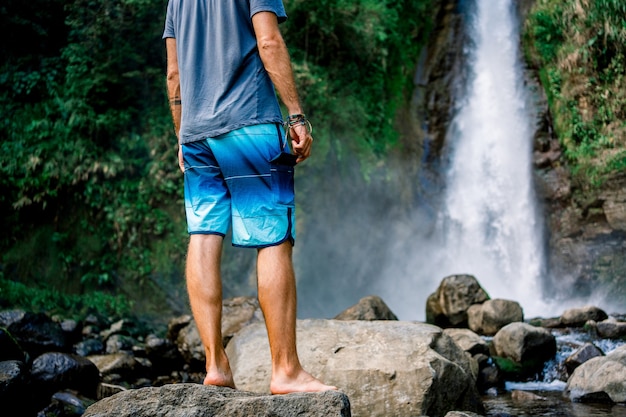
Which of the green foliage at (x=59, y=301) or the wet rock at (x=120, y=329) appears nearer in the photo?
the wet rock at (x=120, y=329)

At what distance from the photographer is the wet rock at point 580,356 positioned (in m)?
5.86

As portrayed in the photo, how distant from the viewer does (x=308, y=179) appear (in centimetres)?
1059

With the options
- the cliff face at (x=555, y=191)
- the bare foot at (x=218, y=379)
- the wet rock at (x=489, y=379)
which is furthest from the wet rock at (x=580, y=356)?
the cliff face at (x=555, y=191)

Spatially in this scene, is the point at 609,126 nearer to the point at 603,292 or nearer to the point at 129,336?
the point at 603,292

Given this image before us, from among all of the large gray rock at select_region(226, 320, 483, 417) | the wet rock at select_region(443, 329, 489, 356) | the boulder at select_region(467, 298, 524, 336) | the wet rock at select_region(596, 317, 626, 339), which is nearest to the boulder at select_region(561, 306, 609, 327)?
the wet rock at select_region(596, 317, 626, 339)

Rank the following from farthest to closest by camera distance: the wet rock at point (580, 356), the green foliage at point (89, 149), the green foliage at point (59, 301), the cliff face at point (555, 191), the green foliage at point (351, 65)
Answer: the cliff face at point (555, 191)
the green foliage at point (351, 65)
the green foliage at point (89, 149)
the green foliage at point (59, 301)
the wet rock at point (580, 356)

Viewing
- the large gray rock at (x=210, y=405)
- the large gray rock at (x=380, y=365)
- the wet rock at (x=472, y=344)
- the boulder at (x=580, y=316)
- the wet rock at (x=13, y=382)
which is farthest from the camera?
the boulder at (x=580, y=316)

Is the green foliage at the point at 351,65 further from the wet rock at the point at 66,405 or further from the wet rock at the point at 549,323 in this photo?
the wet rock at the point at 66,405

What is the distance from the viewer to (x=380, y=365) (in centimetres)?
364

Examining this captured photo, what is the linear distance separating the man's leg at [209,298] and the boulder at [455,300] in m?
6.32

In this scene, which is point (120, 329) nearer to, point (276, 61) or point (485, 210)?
point (276, 61)

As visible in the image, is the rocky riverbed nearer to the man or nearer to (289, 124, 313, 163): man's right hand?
the man

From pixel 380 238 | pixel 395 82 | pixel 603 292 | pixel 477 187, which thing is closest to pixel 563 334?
pixel 603 292

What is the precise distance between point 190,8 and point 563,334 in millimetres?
6555
